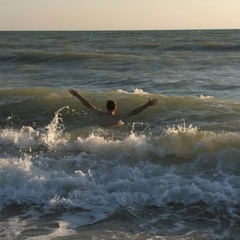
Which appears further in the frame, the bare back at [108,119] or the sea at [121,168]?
the bare back at [108,119]

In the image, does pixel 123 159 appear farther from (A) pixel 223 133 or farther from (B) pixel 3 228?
(B) pixel 3 228

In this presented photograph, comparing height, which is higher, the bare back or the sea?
the bare back

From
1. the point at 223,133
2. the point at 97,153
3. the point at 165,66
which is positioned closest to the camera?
the point at 97,153

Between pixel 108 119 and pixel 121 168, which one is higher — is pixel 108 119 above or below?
above

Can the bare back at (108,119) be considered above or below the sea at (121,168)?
above

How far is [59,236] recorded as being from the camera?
6191mm

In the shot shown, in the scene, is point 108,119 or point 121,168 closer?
point 121,168

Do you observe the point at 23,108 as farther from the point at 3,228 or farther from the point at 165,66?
the point at 165,66

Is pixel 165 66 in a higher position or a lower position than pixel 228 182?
higher

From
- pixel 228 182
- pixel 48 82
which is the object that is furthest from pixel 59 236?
pixel 48 82

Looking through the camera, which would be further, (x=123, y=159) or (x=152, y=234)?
(x=123, y=159)

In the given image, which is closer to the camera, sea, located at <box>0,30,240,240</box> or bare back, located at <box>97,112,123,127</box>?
sea, located at <box>0,30,240,240</box>

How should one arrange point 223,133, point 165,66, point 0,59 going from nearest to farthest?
point 223,133
point 165,66
point 0,59

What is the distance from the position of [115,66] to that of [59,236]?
19.7 meters
